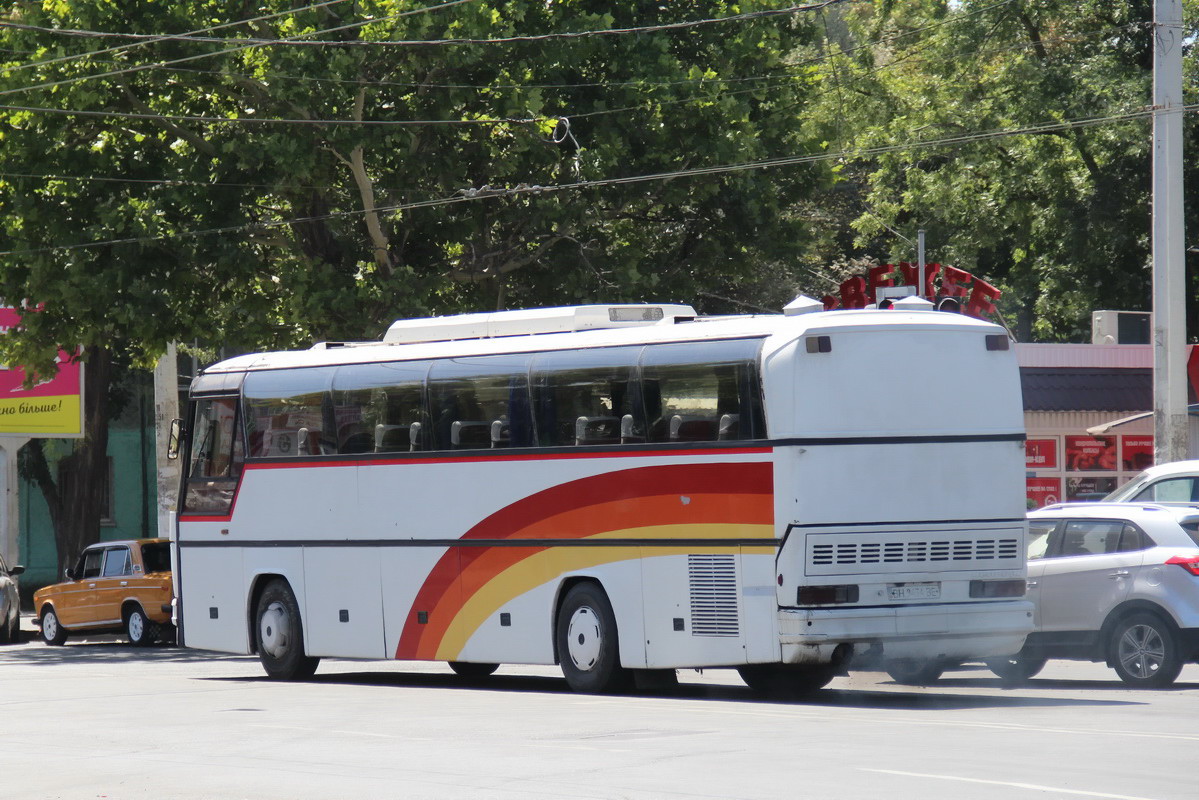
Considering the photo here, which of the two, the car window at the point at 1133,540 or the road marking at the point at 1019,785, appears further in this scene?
the car window at the point at 1133,540

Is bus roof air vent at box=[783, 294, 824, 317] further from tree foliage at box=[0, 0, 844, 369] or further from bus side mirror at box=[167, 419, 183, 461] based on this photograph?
tree foliage at box=[0, 0, 844, 369]

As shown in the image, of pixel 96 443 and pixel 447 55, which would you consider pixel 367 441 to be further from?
pixel 96 443

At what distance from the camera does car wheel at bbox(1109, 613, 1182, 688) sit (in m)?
15.6

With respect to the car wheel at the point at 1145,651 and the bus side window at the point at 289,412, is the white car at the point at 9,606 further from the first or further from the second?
the car wheel at the point at 1145,651

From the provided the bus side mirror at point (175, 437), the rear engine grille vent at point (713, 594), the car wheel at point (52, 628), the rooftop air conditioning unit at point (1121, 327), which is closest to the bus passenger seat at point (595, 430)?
the rear engine grille vent at point (713, 594)

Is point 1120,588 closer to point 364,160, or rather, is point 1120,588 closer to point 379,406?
point 379,406

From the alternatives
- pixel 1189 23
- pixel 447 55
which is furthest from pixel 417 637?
pixel 1189 23

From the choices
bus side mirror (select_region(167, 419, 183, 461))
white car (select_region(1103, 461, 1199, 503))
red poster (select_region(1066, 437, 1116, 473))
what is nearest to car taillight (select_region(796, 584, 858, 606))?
white car (select_region(1103, 461, 1199, 503))

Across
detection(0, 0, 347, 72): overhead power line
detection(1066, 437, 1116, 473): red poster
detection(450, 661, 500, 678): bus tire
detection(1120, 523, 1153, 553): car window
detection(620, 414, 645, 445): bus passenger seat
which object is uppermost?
detection(0, 0, 347, 72): overhead power line

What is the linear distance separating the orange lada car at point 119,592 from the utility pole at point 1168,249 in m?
14.4

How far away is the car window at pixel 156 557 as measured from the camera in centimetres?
2761

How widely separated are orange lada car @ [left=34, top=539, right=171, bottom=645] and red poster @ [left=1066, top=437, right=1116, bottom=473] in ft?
49.0

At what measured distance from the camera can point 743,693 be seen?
53.2ft

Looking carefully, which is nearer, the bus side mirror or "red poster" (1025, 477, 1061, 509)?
the bus side mirror
